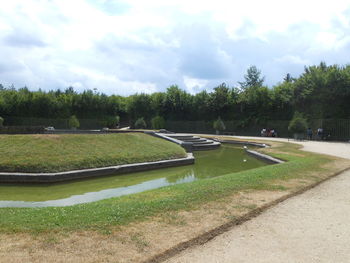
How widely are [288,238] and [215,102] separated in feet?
132

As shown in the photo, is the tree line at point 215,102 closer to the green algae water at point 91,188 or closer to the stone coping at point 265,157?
the stone coping at point 265,157

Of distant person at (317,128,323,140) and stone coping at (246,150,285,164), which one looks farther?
distant person at (317,128,323,140)

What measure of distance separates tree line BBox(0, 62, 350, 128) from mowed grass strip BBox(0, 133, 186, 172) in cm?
2308

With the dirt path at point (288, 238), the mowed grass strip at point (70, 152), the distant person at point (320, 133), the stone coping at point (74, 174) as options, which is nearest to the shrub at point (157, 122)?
the distant person at point (320, 133)

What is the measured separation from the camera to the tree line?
108 ft

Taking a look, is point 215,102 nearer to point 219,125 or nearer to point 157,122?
point 219,125

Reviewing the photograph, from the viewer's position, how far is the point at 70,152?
41.0ft

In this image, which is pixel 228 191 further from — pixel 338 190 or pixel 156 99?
pixel 156 99

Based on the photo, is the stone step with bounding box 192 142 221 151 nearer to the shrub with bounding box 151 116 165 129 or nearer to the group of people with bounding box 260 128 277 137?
the group of people with bounding box 260 128 277 137

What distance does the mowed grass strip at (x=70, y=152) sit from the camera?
36.2 ft

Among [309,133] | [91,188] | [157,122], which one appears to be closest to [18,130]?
[91,188]

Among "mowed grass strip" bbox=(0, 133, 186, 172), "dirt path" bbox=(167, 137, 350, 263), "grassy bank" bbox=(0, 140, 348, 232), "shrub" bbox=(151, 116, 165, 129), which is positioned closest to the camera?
"dirt path" bbox=(167, 137, 350, 263)

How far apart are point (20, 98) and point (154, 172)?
3471 centimetres

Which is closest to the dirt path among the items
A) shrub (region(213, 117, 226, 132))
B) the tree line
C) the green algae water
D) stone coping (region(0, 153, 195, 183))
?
the green algae water
